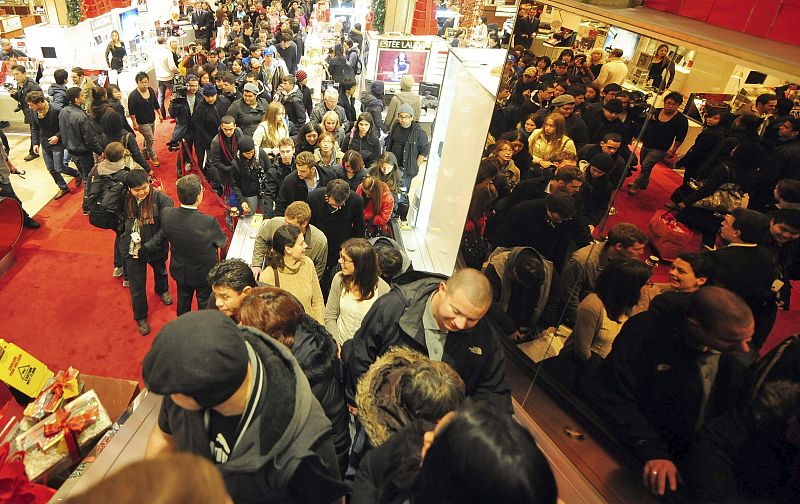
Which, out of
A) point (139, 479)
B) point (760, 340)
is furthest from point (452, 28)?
point (139, 479)

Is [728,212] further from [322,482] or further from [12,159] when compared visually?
[12,159]

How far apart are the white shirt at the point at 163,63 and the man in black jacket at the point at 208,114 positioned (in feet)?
12.9

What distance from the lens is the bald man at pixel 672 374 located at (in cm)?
165

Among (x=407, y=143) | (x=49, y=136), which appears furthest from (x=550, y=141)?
(x=49, y=136)

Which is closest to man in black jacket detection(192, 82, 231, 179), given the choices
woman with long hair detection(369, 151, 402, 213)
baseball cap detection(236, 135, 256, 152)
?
baseball cap detection(236, 135, 256, 152)

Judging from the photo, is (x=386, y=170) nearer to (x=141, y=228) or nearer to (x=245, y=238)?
(x=245, y=238)

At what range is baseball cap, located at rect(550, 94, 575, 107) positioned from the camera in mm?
2771

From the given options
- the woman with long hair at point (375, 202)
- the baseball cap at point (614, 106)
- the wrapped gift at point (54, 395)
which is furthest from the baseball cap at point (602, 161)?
the wrapped gift at point (54, 395)

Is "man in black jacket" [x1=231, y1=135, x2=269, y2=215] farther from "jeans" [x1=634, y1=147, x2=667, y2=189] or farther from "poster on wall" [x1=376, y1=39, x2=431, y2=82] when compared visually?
"poster on wall" [x1=376, y1=39, x2=431, y2=82]

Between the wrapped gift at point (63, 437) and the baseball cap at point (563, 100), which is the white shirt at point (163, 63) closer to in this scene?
the wrapped gift at point (63, 437)

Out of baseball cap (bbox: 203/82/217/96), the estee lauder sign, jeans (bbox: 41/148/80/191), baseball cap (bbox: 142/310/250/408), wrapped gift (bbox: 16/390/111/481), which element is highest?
the estee lauder sign

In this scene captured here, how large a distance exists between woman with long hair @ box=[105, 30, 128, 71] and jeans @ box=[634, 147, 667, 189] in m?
12.1

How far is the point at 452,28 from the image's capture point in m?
10.5

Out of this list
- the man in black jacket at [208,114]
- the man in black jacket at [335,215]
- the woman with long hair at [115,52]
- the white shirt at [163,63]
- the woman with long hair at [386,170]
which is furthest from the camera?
the woman with long hair at [115,52]
